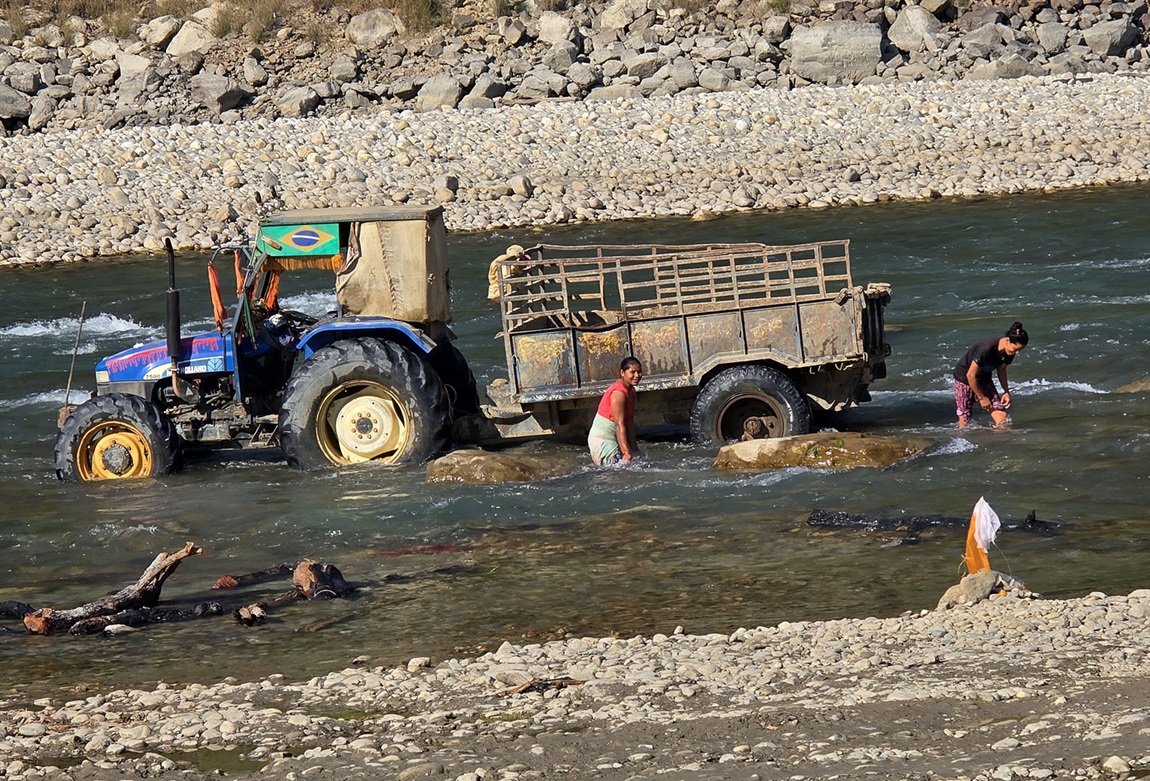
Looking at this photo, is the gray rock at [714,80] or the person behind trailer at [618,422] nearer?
the person behind trailer at [618,422]

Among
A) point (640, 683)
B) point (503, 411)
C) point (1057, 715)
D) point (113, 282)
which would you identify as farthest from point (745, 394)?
point (113, 282)

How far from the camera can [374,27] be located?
38.8 m

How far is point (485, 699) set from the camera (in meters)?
7.11

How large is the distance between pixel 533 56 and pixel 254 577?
2767cm

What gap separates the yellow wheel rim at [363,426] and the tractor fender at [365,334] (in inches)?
16.7

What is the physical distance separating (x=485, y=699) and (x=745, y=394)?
5.85m


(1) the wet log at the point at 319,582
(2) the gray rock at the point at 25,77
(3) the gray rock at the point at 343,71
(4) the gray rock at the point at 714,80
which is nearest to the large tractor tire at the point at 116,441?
(1) the wet log at the point at 319,582

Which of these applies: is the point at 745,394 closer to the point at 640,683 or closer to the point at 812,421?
the point at 812,421

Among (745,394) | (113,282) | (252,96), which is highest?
(252,96)

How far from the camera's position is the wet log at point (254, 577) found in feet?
32.5

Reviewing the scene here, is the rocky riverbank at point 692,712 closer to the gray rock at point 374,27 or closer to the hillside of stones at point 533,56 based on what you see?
the hillside of stones at point 533,56

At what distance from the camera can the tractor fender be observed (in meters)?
12.5

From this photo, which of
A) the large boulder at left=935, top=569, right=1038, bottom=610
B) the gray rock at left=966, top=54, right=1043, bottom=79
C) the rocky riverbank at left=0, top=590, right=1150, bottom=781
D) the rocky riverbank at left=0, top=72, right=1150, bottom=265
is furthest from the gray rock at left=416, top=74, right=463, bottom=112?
the rocky riverbank at left=0, top=590, right=1150, bottom=781

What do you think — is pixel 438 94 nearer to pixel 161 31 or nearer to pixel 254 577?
pixel 161 31
